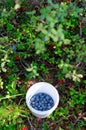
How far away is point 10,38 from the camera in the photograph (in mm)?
3025

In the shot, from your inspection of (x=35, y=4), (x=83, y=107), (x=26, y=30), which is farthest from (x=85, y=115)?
(x=35, y=4)

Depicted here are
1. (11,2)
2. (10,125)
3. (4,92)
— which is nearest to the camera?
(10,125)

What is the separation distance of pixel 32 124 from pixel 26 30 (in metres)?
0.92

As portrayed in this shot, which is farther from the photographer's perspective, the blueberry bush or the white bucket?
the blueberry bush

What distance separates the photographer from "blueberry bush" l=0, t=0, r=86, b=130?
8.98 feet

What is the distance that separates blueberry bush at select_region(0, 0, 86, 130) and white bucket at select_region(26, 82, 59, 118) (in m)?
0.10

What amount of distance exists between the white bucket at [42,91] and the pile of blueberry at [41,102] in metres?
0.03

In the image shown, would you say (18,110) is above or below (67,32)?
below

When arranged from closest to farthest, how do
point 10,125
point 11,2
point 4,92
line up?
point 10,125
point 4,92
point 11,2

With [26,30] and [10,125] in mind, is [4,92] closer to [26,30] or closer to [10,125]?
[10,125]

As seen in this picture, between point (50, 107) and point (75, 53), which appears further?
point (75, 53)

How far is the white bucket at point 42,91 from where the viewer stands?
2.61m

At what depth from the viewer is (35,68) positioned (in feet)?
8.81

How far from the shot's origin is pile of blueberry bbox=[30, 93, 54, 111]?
2711 mm
